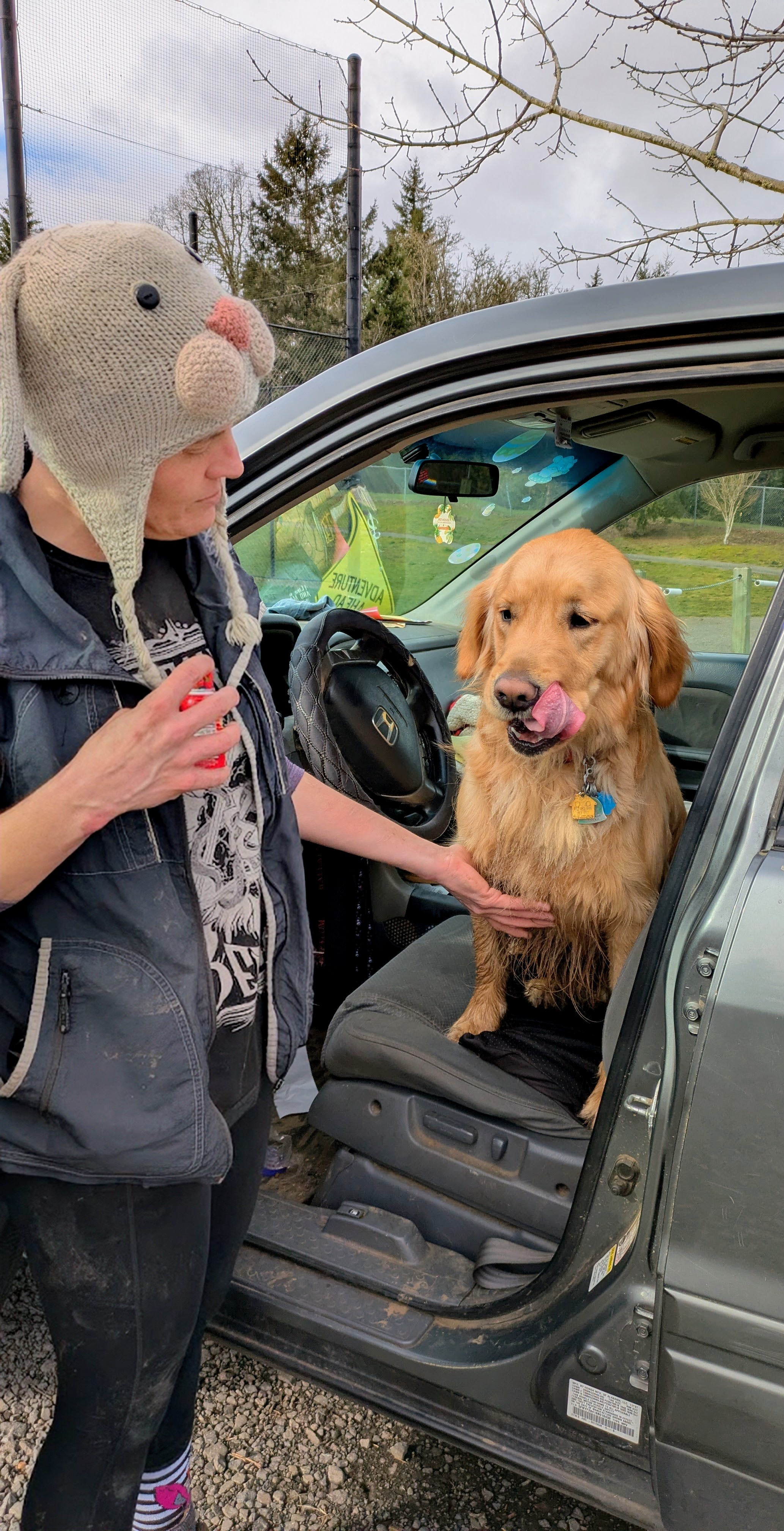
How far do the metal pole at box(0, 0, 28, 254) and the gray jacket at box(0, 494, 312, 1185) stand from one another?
28.2 feet

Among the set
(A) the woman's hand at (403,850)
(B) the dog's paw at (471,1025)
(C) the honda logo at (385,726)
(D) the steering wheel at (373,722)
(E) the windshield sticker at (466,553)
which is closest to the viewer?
(A) the woman's hand at (403,850)

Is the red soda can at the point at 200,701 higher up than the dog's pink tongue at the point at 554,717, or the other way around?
the red soda can at the point at 200,701

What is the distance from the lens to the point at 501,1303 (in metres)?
1.64

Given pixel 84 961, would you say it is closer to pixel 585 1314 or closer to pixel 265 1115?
pixel 265 1115

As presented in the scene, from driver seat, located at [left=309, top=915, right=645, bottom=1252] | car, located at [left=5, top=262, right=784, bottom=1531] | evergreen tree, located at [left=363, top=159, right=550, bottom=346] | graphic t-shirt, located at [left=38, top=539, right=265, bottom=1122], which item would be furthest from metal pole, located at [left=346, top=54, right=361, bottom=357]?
graphic t-shirt, located at [left=38, top=539, right=265, bottom=1122]

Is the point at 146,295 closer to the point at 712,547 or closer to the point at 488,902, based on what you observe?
the point at 488,902

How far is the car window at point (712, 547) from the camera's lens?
2930 millimetres

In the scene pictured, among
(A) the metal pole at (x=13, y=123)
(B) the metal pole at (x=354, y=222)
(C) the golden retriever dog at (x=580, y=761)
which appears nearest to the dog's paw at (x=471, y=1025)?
(C) the golden retriever dog at (x=580, y=761)

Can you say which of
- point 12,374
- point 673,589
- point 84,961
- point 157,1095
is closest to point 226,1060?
point 157,1095

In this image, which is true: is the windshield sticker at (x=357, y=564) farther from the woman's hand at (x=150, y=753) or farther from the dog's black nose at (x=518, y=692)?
the woman's hand at (x=150, y=753)

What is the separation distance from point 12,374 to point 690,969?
3.45 feet

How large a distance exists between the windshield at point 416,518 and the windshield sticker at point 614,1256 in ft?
4.97

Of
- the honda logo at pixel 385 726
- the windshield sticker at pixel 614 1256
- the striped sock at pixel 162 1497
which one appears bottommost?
the striped sock at pixel 162 1497

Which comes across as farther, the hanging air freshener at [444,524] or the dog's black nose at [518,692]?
the hanging air freshener at [444,524]
